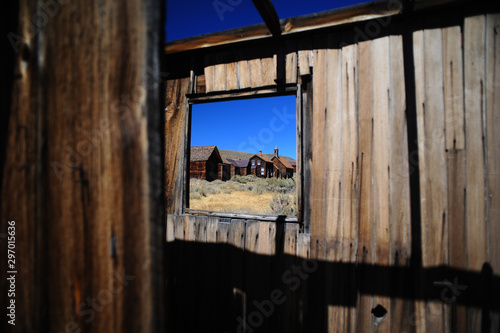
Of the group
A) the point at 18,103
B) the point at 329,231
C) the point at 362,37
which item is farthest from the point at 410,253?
the point at 18,103

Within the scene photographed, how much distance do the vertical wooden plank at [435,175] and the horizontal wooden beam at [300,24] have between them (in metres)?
0.54

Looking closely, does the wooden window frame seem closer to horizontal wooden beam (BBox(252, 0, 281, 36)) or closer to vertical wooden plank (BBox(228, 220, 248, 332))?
vertical wooden plank (BBox(228, 220, 248, 332))

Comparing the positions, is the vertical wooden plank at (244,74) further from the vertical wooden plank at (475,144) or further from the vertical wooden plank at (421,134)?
the vertical wooden plank at (475,144)

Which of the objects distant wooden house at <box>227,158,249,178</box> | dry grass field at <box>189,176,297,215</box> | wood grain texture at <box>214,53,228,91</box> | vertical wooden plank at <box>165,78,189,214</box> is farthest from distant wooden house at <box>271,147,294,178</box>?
wood grain texture at <box>214,53,228,91</box>

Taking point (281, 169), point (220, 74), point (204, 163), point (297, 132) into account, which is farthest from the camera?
point (281, 169)

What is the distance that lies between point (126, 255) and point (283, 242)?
2.23 metres

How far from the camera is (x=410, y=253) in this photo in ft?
7.20

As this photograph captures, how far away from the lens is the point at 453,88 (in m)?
2.14

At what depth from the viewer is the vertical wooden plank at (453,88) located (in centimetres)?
212

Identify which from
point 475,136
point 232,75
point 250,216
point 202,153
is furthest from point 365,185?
point 202,153

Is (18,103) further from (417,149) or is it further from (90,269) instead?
(417,149)

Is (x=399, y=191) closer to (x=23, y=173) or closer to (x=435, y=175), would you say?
(x=435, y=175)

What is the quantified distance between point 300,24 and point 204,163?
28.7 metres

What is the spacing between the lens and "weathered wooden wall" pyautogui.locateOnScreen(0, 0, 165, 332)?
0.53 meters
